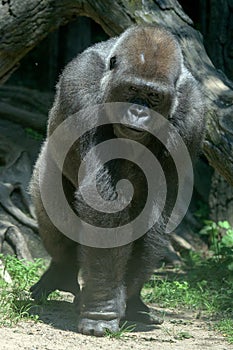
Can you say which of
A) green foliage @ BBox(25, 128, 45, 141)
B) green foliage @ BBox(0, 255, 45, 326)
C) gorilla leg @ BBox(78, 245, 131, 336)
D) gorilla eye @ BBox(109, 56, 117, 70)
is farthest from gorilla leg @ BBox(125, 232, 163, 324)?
green foliage @ BBox(25, 128, 45, 141)

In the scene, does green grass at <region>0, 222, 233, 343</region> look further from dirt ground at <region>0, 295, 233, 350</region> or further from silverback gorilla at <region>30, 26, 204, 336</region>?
silverback gorilla at <region>30, 26, 204, 336</region>

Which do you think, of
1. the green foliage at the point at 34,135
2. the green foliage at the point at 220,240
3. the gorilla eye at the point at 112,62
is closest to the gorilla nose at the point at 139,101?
the gorilla eye at the point at 112,62

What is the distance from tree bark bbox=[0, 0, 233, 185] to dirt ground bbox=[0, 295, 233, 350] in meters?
1.13

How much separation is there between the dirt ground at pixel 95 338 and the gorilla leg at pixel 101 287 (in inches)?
3.7

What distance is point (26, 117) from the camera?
8109mm

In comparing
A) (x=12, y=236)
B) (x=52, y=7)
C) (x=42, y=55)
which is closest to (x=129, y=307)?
(x=12, y=236)

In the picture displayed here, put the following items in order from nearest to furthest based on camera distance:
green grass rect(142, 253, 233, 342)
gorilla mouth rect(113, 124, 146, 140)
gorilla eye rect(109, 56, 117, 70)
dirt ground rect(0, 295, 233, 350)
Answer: dirt ground rect(0, 295, 233, 350) < gorilla mouth rect(113, 124, 146, 140) < gorilla eye rect(109, 56, 117, 70) < green grass rect(142, 253, 233, 342)

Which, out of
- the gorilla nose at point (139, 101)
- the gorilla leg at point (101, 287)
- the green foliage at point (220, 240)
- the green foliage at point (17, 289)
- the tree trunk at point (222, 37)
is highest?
the gorilla nose at point (139, 101)

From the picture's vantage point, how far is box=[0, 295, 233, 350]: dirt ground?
13.3ft

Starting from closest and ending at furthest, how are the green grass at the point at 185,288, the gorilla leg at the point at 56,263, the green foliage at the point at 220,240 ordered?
the green grass at the point at 185,288 < the gorilla leg at the point at 56,263 < the green foliage at the point at 220,240

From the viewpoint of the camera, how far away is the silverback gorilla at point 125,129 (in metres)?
4.34

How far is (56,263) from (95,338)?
1033 millimetres

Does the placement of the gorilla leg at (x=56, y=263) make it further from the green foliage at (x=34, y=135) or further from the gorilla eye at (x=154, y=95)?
the green foliage at (x=34, y=135)

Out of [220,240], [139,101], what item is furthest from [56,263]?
[220,240]
